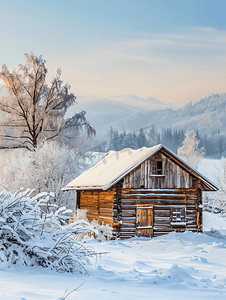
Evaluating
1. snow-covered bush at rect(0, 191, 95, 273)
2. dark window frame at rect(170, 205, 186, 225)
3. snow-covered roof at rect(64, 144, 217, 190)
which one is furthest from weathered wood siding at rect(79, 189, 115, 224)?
snow-covered bush at rect(0, 191, 95, 273)

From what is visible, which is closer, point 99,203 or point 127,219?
point 127,219

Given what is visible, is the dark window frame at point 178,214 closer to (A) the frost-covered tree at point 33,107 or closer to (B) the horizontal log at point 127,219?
(B) the horizontal log at point 127,219

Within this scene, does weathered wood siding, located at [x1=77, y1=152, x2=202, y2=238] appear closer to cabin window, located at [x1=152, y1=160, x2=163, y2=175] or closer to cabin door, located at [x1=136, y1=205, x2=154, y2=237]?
cabin door, located at [x1=136, y1=205, x2=154, y2=237]

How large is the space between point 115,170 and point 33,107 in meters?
7.29

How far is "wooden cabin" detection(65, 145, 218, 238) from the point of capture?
20609 millimetres

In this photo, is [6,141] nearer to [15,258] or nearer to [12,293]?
[15,258]

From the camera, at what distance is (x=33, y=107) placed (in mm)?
24594

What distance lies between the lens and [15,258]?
7.23m

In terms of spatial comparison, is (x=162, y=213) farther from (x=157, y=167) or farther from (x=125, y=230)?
(x=157, y=167)

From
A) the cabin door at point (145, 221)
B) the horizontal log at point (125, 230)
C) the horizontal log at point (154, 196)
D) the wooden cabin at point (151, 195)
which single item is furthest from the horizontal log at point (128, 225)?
the horizontal log at point (154, 196)

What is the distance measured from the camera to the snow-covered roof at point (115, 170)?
A: 66.4 feet

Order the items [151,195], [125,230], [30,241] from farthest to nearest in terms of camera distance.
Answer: [151,195] < [125,230] < [30,241]

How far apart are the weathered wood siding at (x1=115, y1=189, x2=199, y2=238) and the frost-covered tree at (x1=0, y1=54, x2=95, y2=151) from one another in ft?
23.8

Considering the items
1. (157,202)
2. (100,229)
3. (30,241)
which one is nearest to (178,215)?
(157,202)
